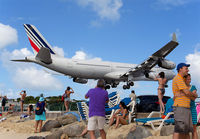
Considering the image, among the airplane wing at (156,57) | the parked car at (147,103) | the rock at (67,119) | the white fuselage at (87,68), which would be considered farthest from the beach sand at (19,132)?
the airplane wing at (156,57)

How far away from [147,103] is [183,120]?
27.6 feet

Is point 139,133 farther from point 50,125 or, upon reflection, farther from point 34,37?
point 34,37

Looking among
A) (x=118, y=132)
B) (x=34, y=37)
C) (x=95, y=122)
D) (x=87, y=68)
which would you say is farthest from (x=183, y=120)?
(x=34, y=37)

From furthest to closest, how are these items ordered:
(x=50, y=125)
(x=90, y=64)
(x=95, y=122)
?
1. (x=90, y=64)
2. (x=50, y=125)
3. (x=95, y=122)

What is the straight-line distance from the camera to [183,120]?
425cm

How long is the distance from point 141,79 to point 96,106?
24.0m

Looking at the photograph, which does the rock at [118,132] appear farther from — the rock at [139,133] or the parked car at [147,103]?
the parked car at [147,103]

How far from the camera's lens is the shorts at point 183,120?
4.25 meters

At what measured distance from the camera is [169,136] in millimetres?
5941

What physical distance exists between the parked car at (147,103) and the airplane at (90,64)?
9635 millimetres

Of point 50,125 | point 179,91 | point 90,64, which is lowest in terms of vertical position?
point 50,125

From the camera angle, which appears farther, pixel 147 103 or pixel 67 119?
pixel 147 103

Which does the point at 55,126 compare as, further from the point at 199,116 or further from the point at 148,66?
the point at 148,66

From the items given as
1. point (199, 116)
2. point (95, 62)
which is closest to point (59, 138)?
point (199, 116)
